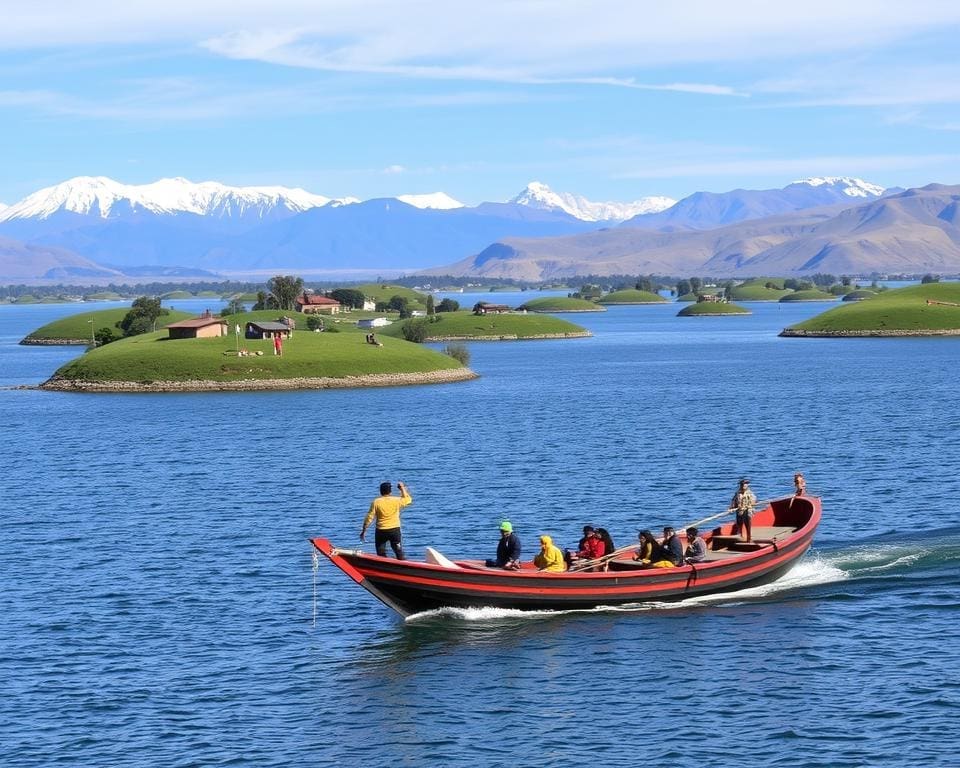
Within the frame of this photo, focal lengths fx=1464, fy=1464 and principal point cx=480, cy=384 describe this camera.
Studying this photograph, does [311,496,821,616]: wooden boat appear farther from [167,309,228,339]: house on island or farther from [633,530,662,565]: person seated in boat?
[167,309,228,339]: house on island

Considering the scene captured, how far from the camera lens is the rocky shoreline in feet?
484

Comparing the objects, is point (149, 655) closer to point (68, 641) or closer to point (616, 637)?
point (68, 641)

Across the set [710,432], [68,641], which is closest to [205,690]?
[68,641]

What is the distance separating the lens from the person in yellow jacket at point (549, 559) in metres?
42.9

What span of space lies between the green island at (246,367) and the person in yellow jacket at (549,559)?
349 feet

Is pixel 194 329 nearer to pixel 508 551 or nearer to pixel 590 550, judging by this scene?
pixel 590 550

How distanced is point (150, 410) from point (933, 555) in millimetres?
88010

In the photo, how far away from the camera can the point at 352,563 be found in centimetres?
4184

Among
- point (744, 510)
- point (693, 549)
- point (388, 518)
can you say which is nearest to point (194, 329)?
point (744, 510)

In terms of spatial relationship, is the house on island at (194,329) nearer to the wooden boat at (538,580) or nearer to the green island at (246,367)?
the green island at (246,367)

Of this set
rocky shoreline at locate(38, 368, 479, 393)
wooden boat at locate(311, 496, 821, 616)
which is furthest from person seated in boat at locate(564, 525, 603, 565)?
rocky shoreline at locate(38, 368, 479, 393)

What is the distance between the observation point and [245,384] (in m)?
148

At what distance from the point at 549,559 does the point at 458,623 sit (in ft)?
10.8

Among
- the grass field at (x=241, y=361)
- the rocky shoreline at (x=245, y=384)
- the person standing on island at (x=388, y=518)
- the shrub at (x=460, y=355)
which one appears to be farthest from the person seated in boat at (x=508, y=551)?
the shrub at (x=460, y=355)
